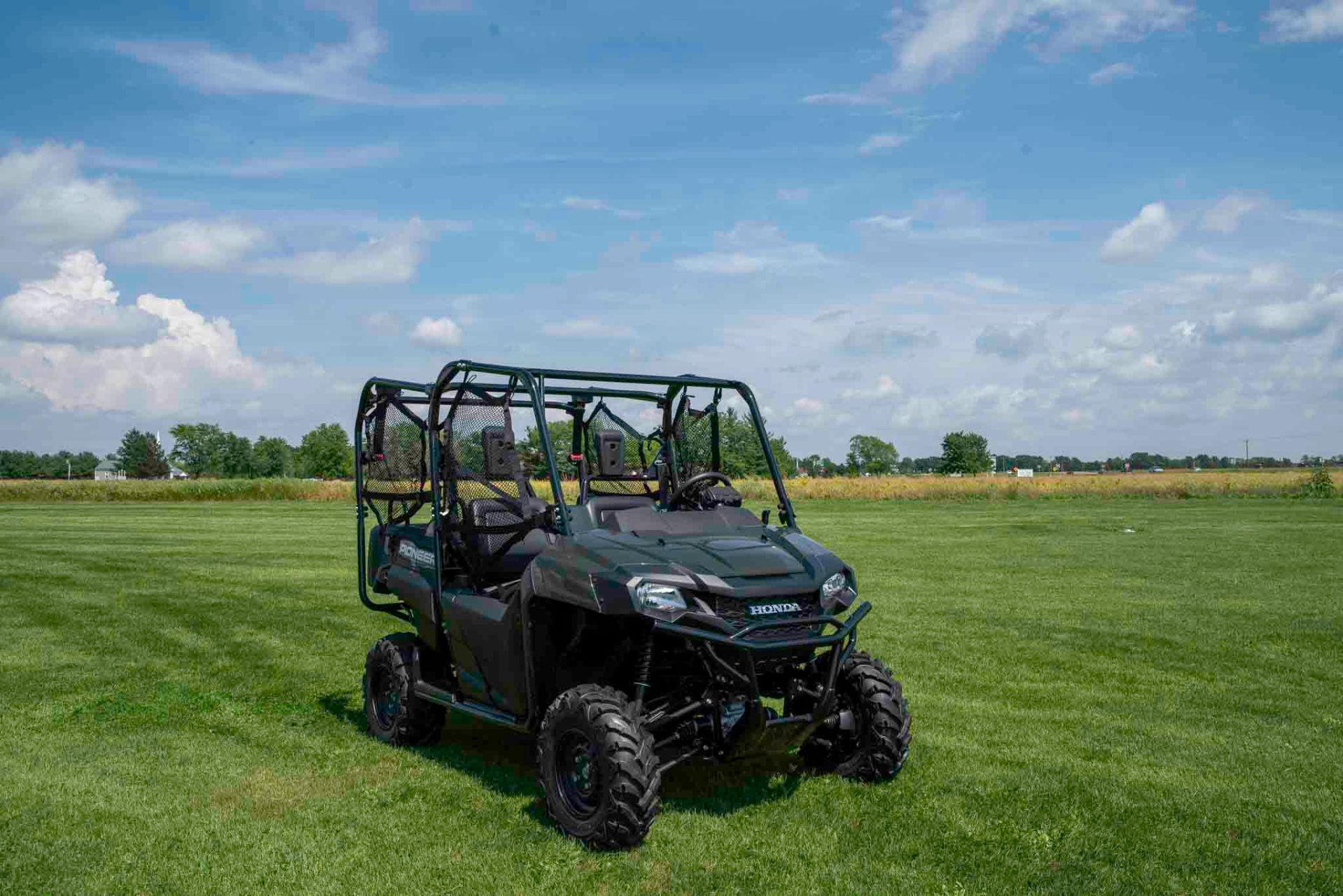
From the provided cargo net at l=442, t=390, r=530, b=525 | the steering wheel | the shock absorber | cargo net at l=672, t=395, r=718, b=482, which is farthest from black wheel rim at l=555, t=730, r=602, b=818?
cargo net at l=672, t=395, r=718, b=482

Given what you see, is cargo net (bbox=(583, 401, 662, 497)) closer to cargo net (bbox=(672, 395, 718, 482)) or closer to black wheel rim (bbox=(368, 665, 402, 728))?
cargo net (bbox=(672, 395, 718, 482))

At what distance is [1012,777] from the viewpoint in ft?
23.9

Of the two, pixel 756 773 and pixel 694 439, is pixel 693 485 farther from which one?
pixel 756 773

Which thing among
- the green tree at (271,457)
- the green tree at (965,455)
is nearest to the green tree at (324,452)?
the green tree at (271,457)

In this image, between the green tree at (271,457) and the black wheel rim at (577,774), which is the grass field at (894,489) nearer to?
the black wheel rim at (577,774)

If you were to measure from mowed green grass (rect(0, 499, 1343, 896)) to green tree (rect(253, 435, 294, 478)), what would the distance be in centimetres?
16996

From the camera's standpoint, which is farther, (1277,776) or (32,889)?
(1277,776)

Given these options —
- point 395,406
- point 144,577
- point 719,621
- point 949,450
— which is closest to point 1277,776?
point 719,621

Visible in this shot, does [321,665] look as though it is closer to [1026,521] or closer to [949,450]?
[1026,521]

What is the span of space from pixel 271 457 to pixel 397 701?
7254 inches

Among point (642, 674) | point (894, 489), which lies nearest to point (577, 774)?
point (642, 674)

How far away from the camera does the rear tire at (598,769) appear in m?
5.80

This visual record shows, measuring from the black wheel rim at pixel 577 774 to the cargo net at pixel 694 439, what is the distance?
2.52 m

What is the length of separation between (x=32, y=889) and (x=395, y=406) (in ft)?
13.3
